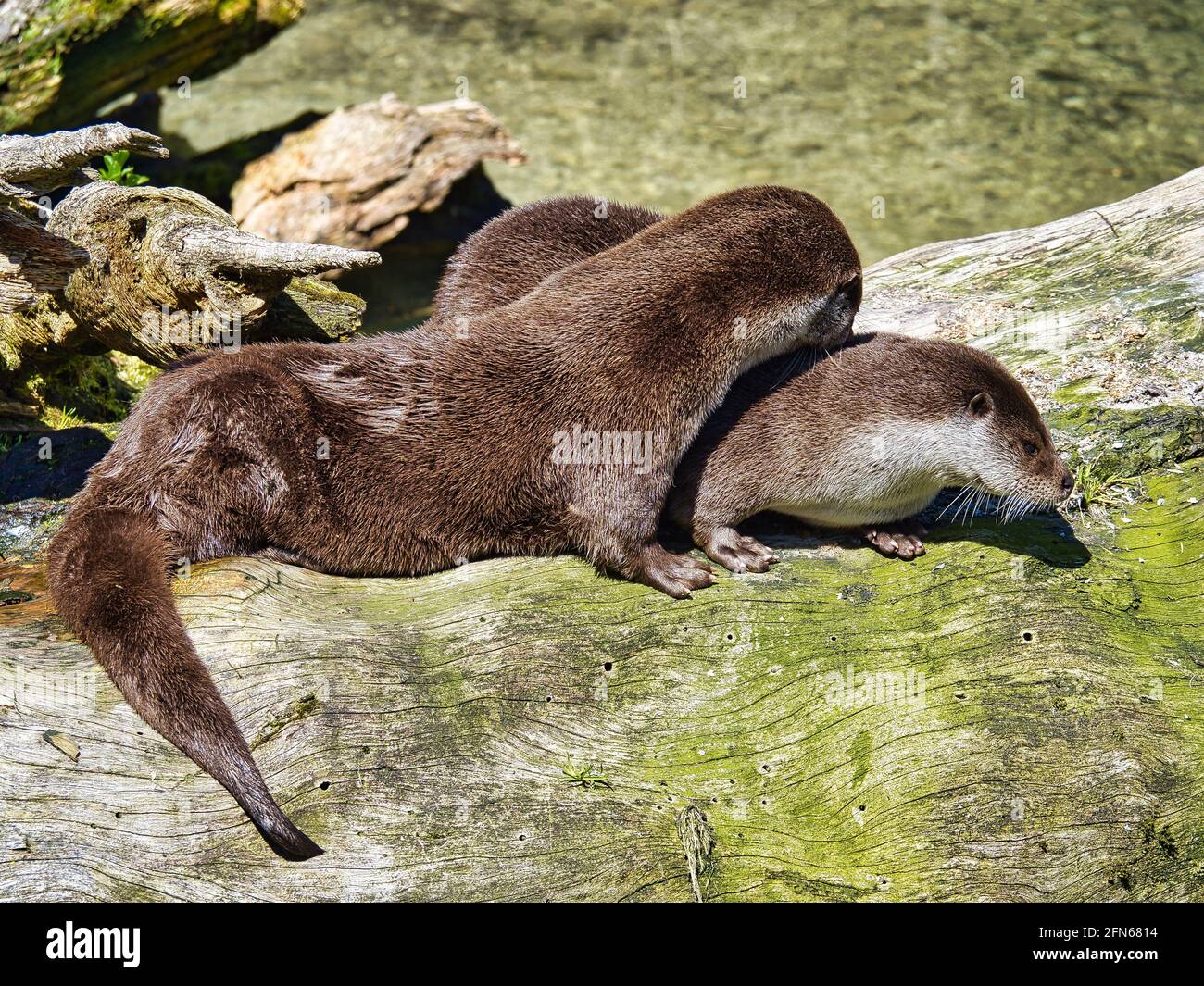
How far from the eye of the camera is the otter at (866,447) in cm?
343

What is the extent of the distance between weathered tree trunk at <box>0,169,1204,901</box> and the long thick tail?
0.43 ft

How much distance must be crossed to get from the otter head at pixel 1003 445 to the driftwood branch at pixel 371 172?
4.20 metres

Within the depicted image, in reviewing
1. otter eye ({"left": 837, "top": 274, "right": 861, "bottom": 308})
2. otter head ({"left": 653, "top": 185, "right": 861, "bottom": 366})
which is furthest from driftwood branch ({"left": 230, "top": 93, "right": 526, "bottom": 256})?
otter eye ({"left": 837, "top": 274, "right": 861, "bottom": 308})

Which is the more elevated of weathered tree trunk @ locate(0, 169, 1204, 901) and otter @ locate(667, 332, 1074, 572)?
otter @ locate(667, 332, 1074, 572)

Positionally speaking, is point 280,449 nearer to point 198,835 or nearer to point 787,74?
point 198,835

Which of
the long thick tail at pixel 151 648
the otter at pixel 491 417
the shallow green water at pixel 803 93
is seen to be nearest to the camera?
the long thick tail at pixel 151 648

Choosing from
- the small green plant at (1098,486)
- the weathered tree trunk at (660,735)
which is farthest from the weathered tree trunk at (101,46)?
the small green plant at (1098,486)

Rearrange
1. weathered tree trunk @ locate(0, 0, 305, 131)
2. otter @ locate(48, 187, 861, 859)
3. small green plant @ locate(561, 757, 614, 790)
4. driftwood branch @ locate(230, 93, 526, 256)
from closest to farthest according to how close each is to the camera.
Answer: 1. small green plant @ locate(561, 757, 614, 790)
2. otter @ locate(48, 187, 861, 859)
3. weathered tree trunk @ locate(0, 0, 305, 131)
4. driftwood branch @ locate(230, 93, 526, 256)

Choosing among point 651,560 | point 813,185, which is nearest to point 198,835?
point 651,560

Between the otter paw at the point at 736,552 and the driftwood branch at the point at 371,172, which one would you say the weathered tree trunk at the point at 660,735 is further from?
the driftwood branch at the point at 371,172

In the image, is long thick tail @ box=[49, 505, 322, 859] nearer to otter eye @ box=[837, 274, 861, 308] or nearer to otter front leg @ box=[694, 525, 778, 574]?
otter front leg @ box=[694, 525, 778, 574]

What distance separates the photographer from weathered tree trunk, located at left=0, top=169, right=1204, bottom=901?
274cm

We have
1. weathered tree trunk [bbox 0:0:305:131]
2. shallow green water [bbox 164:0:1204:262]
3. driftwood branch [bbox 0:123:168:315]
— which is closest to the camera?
driftwood branch [bbox 0:123:168:315]

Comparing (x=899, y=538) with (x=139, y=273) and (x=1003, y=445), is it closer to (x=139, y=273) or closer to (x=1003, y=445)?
(x=1003, y=445)
